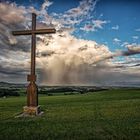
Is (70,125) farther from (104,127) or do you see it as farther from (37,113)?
(37,113)

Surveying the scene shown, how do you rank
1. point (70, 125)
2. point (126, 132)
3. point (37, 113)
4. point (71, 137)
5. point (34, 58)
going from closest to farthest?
point (71, 137) → point (126, 132) → point (70, 125) → point (37, 113) → point (34, 58)

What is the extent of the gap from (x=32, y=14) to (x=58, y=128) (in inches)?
477

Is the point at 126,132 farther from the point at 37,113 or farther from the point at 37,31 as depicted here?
the point at 37,31

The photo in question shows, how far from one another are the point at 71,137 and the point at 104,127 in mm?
2682

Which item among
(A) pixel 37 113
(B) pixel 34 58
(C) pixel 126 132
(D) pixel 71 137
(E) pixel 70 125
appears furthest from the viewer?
(B) pixel 34 58

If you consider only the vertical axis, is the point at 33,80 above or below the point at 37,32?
below

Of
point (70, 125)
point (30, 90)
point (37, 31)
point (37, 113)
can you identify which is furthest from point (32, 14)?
point (70, 125)

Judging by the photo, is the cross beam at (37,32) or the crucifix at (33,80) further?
the cross beam at (37,32)

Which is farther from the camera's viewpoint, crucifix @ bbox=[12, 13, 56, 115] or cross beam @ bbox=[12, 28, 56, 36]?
cross beam @ bbox=[12, 28, 56, 36]

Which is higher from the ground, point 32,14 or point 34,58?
point 32,14

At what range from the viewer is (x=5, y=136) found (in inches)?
455

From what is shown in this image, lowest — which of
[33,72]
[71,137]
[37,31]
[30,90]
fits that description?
[71,137]

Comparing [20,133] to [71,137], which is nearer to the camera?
[71,137]

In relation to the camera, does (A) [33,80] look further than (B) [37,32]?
No
